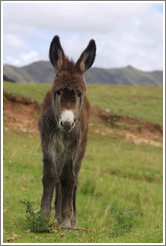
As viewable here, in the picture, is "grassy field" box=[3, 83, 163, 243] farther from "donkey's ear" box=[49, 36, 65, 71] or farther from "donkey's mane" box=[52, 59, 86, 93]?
"donkey's ear" box=[49, 36, 65, 71]

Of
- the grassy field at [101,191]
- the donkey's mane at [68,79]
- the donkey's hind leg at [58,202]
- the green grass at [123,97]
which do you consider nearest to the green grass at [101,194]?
the grassy field at [101,191]

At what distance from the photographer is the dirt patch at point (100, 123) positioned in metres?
22.6

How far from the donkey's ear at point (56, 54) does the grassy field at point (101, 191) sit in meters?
2.98

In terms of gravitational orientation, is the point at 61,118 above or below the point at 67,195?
above

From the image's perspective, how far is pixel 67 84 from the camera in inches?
214

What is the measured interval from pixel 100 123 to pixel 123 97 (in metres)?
10.2

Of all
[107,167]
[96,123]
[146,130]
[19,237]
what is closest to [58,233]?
[19,237]

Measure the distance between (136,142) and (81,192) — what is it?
1410 centimetres

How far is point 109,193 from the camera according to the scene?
11680mm

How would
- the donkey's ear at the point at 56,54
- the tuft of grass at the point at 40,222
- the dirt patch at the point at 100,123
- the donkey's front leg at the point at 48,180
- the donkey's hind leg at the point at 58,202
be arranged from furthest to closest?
the dirt patch at the point at 100,123 → the donkey's hind leg at the point at 58,202 → the donkey's front leg at the point at 48,180 → the tuft of grass at the point at 40,222 → the donkey's ear at the point at 56,54

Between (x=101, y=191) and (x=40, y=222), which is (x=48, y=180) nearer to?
(x=40, y=222)

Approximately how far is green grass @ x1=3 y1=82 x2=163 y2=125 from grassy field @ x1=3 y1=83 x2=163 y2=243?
9.18 ft

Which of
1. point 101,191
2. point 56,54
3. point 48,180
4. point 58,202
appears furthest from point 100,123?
point 56,54

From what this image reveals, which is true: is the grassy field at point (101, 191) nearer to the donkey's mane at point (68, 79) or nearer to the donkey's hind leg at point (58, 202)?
the donkey's hind leg at point (58, 202)
